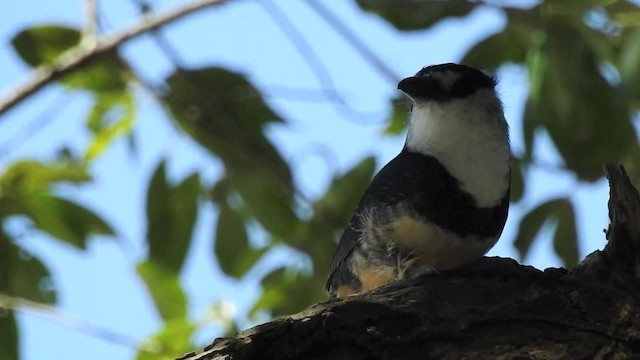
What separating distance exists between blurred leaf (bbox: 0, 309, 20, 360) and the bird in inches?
37.9

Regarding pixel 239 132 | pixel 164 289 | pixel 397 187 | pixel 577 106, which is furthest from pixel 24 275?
A: pixel 577 106

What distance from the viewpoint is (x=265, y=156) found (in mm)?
3348

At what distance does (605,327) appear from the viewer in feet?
7.19

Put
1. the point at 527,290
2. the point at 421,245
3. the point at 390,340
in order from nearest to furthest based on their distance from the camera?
1. the point at 390,340
2. the point at 527,290
3. the point at 421,245

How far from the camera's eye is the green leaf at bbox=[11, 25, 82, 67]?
3373 mm

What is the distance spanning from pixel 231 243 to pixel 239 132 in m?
0.38

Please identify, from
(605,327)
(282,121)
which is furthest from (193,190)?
(605,327)

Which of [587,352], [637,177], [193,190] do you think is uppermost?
[193,190]

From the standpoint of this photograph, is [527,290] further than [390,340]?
Yes

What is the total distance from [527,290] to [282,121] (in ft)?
4.37

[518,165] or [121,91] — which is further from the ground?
[121,91]

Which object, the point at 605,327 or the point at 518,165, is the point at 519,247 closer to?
the point at 518,165

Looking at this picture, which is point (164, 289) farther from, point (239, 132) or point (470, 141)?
point (470, 141)

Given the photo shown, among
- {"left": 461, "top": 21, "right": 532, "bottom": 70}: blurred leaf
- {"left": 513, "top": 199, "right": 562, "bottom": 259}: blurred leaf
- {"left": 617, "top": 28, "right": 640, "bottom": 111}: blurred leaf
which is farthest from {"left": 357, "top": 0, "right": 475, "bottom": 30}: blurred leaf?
{"left": 513, "top": 199, "right": 562, "bottom": 259}: blurred leaf
